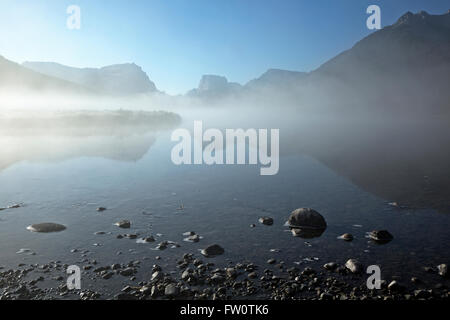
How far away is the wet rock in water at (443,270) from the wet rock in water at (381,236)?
4.22 metres

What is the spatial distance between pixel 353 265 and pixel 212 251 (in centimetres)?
824

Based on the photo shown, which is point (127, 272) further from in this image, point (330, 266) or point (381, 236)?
point (381, 236)

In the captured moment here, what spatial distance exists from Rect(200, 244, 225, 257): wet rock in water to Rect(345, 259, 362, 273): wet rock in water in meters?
7.43

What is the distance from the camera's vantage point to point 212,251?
1994 centimetres

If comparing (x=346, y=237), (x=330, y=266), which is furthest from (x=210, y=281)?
(x=346, y=237)

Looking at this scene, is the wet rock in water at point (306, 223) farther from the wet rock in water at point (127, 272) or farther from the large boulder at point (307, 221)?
the wet rock in water at point (127, 272)

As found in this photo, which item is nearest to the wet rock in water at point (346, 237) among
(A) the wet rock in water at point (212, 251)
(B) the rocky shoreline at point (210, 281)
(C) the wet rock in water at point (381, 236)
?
(C) the wet rock in water at point (381, 236)

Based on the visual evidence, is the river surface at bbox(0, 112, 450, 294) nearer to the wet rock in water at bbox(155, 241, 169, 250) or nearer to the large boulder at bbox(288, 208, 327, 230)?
the wet rock in water at bbox(155, 241, 169, 250)

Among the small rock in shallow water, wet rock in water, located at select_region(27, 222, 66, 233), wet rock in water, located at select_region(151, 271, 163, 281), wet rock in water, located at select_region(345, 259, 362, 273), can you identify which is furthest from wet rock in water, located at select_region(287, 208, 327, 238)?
wet rock in water, located at select_region(27, 222, 66, 233)

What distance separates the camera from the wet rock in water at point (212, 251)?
1977 cm

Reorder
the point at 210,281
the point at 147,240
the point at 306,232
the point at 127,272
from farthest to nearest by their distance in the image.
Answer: the point at 306,232, the point at 147,240, the point at 127,272, the point at 210,281

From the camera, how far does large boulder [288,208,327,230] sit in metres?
23.9

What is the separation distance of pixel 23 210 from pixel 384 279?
28.6 m

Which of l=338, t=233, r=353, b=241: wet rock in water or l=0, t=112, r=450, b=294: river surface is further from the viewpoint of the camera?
l=338, t=233, r=353, b=241: wet rock in water
